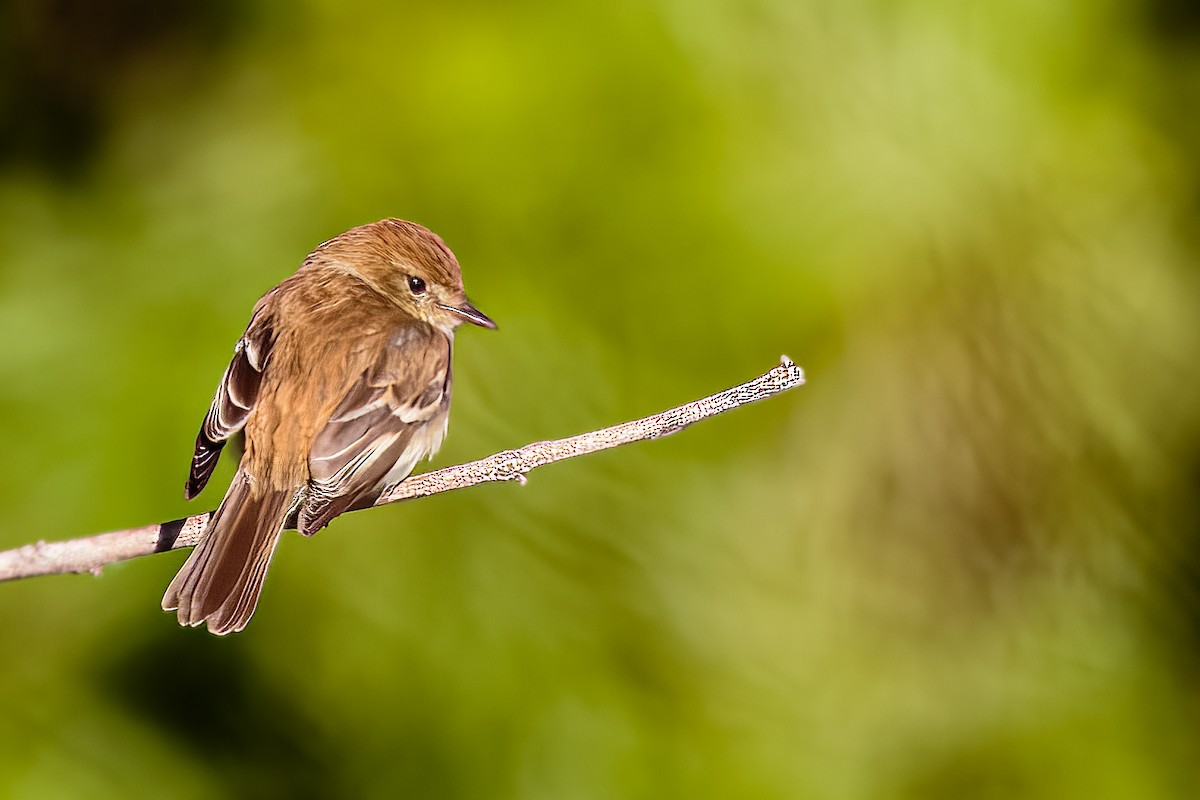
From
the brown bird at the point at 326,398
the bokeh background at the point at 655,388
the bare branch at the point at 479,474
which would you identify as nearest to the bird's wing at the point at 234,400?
the brown bird at the point at 326,398

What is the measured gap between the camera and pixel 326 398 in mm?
1970

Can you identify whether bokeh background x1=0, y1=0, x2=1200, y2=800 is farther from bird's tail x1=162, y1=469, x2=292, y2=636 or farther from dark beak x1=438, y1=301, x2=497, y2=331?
bird's tail x1=162, y1=469, x2=292, y2=636

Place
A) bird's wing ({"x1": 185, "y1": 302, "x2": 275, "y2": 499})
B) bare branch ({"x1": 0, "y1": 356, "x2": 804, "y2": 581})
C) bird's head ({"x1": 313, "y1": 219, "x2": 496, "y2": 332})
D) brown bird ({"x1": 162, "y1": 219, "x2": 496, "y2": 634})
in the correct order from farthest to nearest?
1. bird's head ({"x1": 313, "y1": 219, "x2": 496, "y2": 332})
2. bird's wing ({"x1": 185, "y1": 302, "x2": 275, "y2": 499})
3. brown bird ({"x1": 162, "y1": 219, "x2": 496, "y2": 634})
4. bare branch ({"x1": 0, "y1": 356, "x2": 804, "y2": 581})

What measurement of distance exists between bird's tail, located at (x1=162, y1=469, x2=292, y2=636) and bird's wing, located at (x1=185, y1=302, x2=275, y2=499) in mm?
62

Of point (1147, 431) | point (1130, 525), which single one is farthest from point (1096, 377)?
point (1130, 525)

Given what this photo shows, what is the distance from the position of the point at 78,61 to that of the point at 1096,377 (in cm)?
264

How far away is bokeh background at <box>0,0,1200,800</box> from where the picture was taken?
2.77 m

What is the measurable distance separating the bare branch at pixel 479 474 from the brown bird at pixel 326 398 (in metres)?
0.06

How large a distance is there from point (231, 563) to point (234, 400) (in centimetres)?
37

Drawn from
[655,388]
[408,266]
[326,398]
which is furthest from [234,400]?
[655,388]

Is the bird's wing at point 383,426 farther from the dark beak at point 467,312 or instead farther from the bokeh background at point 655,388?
the bokeh background at point 655,388

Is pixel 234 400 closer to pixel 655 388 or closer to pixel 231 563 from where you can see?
pixel 231 563

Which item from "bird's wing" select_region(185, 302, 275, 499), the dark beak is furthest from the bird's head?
"bird's wing" select_region(185, 302, 275, 499)

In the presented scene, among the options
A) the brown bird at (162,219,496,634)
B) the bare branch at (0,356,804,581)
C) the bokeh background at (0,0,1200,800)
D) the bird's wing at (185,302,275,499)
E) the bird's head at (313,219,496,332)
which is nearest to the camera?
the bare branch at (0,356,804,581)
